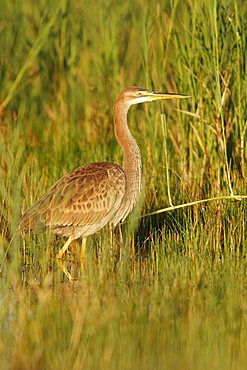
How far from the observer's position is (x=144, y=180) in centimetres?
779

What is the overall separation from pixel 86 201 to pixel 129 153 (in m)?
0.56

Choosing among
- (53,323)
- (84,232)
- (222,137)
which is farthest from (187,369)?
(222,137)

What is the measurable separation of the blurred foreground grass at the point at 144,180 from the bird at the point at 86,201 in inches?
5.8

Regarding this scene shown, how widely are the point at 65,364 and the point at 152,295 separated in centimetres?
117

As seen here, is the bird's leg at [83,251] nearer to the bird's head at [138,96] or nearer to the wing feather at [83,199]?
the wing feather at [83,199]

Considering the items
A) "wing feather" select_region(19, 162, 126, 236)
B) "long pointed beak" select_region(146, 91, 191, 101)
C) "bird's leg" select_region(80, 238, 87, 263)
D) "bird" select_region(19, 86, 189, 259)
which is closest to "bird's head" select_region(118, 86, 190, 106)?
"long pointed beak" select_region(146, 91, 191, 101)

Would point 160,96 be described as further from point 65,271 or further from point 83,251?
point 65,271

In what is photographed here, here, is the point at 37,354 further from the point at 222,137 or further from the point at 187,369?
the point at 222,137

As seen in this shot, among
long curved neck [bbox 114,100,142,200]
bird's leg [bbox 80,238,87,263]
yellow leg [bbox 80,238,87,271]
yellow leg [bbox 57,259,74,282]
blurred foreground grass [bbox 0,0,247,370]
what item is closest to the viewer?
blurred foreground grass [bbox 0,0,247,370]

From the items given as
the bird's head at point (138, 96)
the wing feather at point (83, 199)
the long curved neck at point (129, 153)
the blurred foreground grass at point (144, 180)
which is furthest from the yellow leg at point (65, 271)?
the bird's head at point (138, 96)

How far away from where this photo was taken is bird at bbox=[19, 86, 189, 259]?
6.93 m

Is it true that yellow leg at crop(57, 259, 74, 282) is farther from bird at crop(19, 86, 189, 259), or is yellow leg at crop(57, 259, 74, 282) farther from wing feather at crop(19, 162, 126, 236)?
wing feather at crop(19, 162, 126, 236)

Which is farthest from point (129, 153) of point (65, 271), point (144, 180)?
point (65, 271)

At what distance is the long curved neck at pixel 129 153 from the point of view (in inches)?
287
